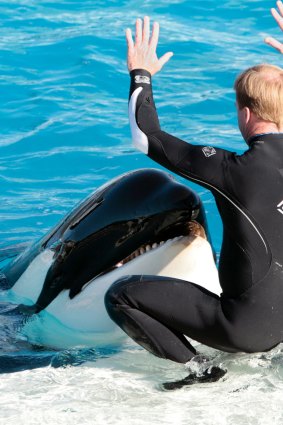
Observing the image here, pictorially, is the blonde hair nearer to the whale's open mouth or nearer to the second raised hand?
the second raised hand

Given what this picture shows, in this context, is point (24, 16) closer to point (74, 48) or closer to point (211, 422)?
point (74, 48)

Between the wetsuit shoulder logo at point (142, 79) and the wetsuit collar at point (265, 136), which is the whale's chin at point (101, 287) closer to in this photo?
the wetsuit collar at point (265, 136)

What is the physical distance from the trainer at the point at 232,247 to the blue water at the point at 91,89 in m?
4.00

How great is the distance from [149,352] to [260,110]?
1679mm

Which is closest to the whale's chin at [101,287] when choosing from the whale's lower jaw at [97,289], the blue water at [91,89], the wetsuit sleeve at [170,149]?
the whale's lower jaw at [97,289]

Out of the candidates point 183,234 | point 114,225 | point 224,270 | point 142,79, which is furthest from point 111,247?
point 142,79

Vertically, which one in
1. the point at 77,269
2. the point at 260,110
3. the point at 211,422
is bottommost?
the point at 211,422

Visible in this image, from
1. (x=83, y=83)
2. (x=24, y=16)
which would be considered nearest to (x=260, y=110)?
(x=83, y=83)

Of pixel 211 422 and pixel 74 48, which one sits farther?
pixel 74 48

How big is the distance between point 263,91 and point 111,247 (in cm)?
153

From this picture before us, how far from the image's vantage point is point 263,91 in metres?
5.59

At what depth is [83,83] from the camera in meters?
14.0

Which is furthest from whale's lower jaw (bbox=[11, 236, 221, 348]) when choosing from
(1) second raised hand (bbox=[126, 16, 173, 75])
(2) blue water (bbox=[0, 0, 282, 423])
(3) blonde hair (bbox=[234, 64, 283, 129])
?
(2) blue water (bbox=[0, 0, 282, 423])

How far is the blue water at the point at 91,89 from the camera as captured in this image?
1121 cm
